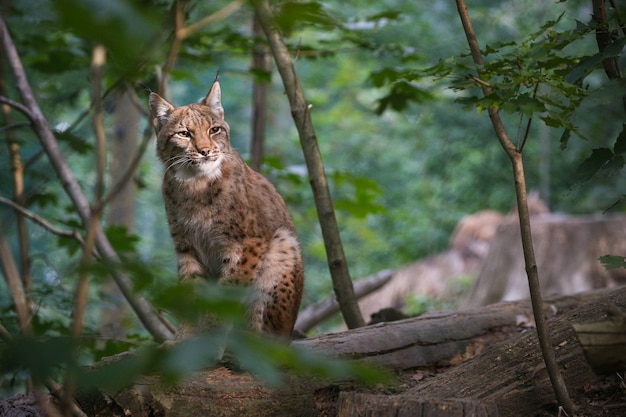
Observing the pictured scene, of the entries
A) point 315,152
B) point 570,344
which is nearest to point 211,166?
point 315,152

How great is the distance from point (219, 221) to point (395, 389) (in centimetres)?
133

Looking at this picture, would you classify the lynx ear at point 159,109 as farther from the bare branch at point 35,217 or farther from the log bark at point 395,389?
the log bark at point 395,389

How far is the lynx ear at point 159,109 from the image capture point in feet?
12.5

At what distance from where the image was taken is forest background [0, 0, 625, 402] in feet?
15.6

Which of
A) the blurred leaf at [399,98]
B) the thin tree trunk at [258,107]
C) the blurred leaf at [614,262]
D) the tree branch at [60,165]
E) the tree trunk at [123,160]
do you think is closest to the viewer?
the blurred leaf at [614,262]

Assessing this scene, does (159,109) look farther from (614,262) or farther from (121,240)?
(614,262)

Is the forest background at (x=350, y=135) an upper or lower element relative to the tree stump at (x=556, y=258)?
upper

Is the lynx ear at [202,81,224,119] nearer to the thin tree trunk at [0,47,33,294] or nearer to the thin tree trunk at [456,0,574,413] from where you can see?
the thin tree trunk at [0,47,33,294]

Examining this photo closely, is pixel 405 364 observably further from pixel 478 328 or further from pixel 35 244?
pixel 35 244

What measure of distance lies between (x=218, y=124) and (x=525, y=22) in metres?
10.3

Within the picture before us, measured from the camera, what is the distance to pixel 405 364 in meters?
3.55

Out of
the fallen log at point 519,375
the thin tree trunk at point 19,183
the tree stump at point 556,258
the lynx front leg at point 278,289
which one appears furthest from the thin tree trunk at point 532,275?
the tree stump at point 556,258

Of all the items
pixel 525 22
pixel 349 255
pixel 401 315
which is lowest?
pixel 349 255

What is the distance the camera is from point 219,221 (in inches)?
155
